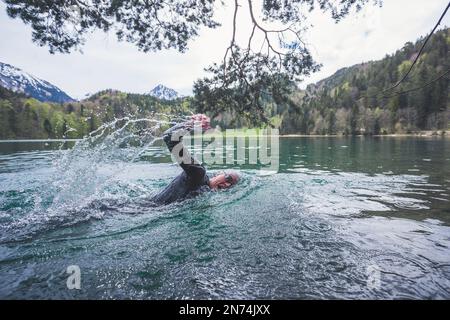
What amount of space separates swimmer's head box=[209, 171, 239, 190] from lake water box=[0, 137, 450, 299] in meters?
0.56

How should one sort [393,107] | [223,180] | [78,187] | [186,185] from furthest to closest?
1. [393,107]
2. [223,180]
3. [78,187]
4. [186,185]

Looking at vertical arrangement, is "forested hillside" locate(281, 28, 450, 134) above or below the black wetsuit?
above

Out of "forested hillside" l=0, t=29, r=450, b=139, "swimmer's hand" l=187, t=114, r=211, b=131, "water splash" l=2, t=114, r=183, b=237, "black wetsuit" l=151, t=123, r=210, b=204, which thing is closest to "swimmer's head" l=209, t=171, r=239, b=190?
"black wetsuit" l=151, t=123, r=210, b=204

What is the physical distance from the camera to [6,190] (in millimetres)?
13531

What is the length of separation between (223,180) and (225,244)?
589 centimetres

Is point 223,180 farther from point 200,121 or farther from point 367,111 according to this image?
point 367,111

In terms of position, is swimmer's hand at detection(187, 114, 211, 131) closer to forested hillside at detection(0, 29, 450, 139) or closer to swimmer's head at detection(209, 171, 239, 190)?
swimmer's head at detection(209, 171, 239, 190)

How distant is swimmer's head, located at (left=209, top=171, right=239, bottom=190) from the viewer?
11477 millimetres

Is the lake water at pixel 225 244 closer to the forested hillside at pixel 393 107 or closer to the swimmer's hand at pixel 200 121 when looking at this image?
the swimmer's hand at pixel 200 121

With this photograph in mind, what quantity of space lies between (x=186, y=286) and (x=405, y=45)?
715 ft

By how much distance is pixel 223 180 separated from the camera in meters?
11.9

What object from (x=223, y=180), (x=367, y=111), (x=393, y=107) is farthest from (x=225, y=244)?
(x=393, y=107)

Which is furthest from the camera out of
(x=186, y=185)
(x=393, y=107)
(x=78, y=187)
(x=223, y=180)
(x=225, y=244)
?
(x=393, y=107)
